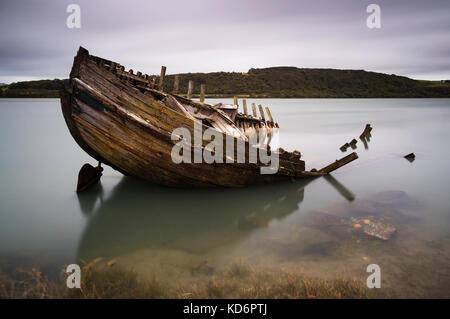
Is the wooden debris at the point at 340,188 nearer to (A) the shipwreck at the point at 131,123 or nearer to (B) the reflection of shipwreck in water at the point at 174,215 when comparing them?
(B) the reflection of shipwreck in water at the point at 174,215

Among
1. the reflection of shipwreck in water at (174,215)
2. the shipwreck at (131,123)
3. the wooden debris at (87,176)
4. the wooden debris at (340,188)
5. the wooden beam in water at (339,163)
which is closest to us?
the reflection of shipwreck in water at (174,215)

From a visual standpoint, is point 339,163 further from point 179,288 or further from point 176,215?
point 179,288

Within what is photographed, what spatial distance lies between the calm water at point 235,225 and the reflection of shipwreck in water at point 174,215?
2 centimetres

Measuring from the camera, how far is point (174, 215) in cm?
586

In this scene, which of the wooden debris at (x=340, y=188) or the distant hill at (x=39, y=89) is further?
the distant hill at (x=39, y=89)

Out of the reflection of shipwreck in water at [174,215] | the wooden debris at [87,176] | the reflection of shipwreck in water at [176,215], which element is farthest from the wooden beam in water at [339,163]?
the wooden debris at [87,176]

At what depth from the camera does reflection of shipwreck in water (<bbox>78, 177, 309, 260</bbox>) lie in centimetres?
481

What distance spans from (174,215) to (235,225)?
133 centimetres

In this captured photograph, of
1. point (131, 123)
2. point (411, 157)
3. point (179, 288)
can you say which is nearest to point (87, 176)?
point (131, 123)

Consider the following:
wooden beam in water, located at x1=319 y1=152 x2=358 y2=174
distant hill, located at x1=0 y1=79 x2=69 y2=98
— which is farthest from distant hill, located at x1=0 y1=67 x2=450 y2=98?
wooden beam in water, located at x1=319 y1=152 x2=358 y2=174

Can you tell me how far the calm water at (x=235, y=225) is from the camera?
4.14 meters

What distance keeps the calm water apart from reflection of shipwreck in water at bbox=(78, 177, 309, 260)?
2cm

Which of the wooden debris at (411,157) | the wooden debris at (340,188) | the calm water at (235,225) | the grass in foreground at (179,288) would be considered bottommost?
the grass in foreground at (179,288)
